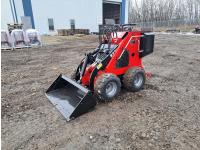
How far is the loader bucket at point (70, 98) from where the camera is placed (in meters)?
3.15

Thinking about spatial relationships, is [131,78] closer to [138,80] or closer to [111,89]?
[138,80]

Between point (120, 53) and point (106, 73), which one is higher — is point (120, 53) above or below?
above

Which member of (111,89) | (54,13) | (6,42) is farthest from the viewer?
(54,13)

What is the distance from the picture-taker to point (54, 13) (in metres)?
21.3

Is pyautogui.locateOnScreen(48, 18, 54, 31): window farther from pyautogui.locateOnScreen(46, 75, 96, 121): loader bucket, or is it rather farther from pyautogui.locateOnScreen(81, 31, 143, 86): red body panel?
pyautogui.locateOnScreen(81, 31, 143, 86): red body panel

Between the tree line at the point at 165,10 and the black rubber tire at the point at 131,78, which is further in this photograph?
the tree line at the point at 165,10

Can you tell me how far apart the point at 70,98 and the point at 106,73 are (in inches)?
34.5

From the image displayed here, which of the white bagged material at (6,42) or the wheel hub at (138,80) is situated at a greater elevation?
the white bagged material at (6,42)

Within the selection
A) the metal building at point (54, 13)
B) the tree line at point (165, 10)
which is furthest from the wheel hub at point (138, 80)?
the tree line at point (165, 10)

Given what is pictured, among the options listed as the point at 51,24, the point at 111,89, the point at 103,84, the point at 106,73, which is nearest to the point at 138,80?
the point at 111,89

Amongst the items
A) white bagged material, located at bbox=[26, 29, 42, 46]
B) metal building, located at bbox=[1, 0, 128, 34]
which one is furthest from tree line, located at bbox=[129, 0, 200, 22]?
white bagged material, located at bbox=[26, 29, 42, 46]

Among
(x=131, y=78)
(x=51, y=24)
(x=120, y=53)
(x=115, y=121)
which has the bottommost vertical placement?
(x=115, y=121)

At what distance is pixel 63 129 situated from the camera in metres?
2.91

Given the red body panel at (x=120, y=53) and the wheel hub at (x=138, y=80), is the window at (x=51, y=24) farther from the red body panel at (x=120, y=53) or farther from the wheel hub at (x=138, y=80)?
the wheel hub at (x=138, y=80)
